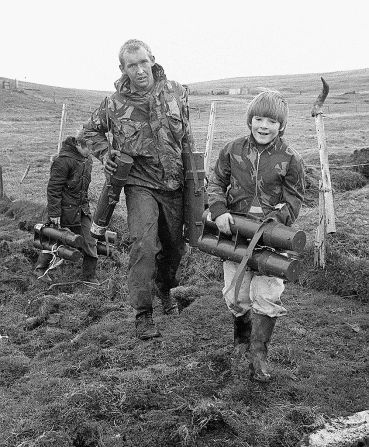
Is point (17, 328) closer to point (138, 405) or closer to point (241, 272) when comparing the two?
point (138, 405)

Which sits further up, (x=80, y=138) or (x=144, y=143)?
(x=144, y=143)

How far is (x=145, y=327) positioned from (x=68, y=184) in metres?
3.07

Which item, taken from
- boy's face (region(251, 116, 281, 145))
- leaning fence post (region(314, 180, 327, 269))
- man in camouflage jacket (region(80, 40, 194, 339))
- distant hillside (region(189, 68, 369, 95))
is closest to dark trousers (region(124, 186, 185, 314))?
man in camouflage jacket (region(80, 40, 194, 339))

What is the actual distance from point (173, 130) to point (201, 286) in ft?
7.02

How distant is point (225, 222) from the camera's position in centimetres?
404

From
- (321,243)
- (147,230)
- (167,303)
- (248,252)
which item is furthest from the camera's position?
(321,243)

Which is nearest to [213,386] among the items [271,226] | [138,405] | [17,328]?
[138,405]

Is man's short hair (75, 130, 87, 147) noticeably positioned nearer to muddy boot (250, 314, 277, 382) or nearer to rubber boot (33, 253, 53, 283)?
rubber boot (33, 253, 53, 283)

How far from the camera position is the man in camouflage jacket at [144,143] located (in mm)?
4832

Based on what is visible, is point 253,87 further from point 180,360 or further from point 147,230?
point 180,360

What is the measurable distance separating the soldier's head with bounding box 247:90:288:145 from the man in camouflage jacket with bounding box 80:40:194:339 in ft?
3.74

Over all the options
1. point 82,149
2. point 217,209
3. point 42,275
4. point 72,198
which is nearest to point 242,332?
point 217,209

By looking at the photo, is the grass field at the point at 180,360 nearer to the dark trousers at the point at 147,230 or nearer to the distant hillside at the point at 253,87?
the dark trousers at the point at 147,230

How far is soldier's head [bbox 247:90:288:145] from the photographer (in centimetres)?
390
